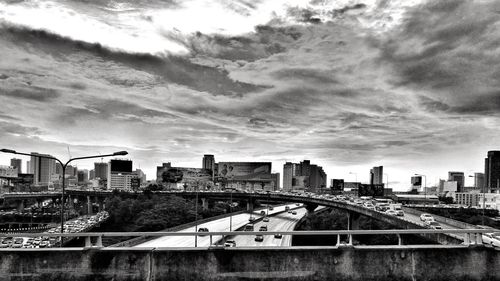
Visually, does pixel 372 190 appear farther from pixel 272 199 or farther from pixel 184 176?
pixel 184 176

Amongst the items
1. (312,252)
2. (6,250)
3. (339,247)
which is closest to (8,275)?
(6,250)

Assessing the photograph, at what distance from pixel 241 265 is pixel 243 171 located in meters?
181

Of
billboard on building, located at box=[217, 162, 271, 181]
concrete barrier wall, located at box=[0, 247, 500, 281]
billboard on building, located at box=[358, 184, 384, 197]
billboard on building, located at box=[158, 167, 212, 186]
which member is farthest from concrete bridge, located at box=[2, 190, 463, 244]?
concrete barrier wall, located at box=[0, 247, 500, 281]

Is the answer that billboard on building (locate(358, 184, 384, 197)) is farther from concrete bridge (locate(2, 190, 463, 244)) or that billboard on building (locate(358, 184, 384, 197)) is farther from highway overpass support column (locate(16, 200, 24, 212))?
highway overpass support column (locate(16, 200, 24, 212))

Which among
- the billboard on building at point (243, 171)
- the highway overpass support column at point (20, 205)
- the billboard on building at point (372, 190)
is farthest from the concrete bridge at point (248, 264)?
the highway overpass support column at point (20, 205)

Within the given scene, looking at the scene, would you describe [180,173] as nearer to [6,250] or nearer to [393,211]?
[393,211]

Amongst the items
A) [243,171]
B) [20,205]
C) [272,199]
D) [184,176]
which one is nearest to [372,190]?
[272,199]

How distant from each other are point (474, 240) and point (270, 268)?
5416 mm

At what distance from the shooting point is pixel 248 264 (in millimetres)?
9461

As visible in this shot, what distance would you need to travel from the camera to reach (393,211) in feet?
240

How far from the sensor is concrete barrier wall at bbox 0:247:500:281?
30.8ft

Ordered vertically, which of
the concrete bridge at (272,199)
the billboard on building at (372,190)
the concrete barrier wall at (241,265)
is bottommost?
the concrete bridge at (272,199)

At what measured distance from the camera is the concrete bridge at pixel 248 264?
9398 millimetres

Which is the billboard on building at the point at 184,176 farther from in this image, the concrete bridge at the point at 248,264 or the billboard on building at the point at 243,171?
the concrete bridge at the point at 248,264
